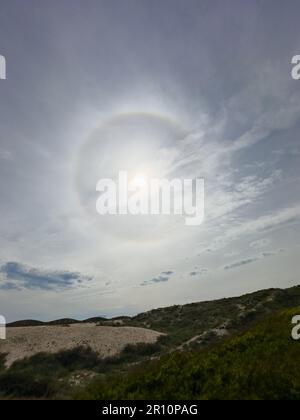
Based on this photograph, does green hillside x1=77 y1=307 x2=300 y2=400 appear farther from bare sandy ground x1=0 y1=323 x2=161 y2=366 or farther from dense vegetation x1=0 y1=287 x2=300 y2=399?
bare sandy ground x1=0 y1=323 x2=161 y2=366

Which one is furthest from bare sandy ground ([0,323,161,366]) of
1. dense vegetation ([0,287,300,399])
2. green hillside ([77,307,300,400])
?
green hillside ([77,307,300,400])

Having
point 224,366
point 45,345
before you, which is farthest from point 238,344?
point 45,345

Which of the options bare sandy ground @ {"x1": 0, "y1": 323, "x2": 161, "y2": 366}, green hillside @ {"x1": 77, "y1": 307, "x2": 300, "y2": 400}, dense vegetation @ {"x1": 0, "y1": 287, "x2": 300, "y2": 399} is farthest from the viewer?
bare sandy ground @ {"x1": 0, "y1": 323, "x2": 161, "y2": 366}

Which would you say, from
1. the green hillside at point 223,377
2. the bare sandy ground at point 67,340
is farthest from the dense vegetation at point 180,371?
the bare sandy ground at point 67,340

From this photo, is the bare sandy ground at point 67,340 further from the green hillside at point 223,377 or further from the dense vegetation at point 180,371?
the green hillside at point 223,377

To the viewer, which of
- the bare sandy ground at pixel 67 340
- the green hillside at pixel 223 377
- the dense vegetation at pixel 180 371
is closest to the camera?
the green hillside at pixel 223 377
